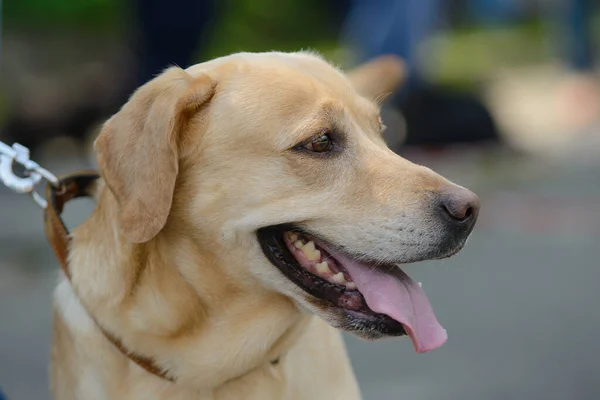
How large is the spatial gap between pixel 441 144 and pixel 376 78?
7397 mm

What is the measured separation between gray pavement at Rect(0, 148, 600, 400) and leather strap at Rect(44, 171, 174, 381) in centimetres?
208

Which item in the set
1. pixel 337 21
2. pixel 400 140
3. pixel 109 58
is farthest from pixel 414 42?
pixel 337 21

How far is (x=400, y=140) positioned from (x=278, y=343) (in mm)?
7555

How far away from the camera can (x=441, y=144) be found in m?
11.3

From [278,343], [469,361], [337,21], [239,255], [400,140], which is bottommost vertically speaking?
[337,21]

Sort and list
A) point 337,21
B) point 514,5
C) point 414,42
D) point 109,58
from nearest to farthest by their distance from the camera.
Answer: point 414,42 → point 109,58 → point 337,21 → point 514,5

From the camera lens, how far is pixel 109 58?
1552 cm

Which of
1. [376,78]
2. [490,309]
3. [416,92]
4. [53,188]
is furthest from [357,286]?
[416,92]

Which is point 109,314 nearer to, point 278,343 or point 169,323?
point 169,323

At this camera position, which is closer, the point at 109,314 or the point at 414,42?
the point at 109,314

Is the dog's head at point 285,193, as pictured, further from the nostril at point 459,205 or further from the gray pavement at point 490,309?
the gray pavement at point 490,309

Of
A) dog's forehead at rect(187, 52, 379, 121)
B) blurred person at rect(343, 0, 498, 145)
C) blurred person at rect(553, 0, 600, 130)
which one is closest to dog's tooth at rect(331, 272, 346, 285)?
dog's forehead at rect(187, 52, 379, 121)

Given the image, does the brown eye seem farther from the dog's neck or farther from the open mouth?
the dog's neck

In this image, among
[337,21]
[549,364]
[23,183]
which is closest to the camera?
[23,183]
